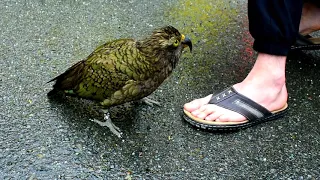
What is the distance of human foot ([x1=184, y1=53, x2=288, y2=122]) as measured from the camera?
276 centimetres

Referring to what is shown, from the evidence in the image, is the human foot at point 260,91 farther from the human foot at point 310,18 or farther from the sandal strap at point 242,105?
the human foot at point 310,18

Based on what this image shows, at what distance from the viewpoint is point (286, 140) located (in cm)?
276

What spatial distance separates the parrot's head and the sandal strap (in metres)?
0.49

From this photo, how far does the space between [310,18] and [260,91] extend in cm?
101

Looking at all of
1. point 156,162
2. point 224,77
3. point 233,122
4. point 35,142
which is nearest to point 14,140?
point 35,142

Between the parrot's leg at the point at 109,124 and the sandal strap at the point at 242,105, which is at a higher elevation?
the sandal strap at the point at 242,105

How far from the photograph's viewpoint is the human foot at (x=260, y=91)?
276cm

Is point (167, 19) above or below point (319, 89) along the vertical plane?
above

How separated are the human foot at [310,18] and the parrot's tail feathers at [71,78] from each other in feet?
5.97

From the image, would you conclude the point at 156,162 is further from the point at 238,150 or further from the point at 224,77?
the point at 224,77

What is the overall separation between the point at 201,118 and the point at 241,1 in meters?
1.98

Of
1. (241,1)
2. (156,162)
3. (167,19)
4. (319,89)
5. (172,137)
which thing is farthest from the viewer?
(241,1)

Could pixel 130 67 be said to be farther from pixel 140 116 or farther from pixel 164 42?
pixel 140 116

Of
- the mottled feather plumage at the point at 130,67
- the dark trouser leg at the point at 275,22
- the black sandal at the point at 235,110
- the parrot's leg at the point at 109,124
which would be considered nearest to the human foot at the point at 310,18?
the dark trouser leg at the point at 275,22
